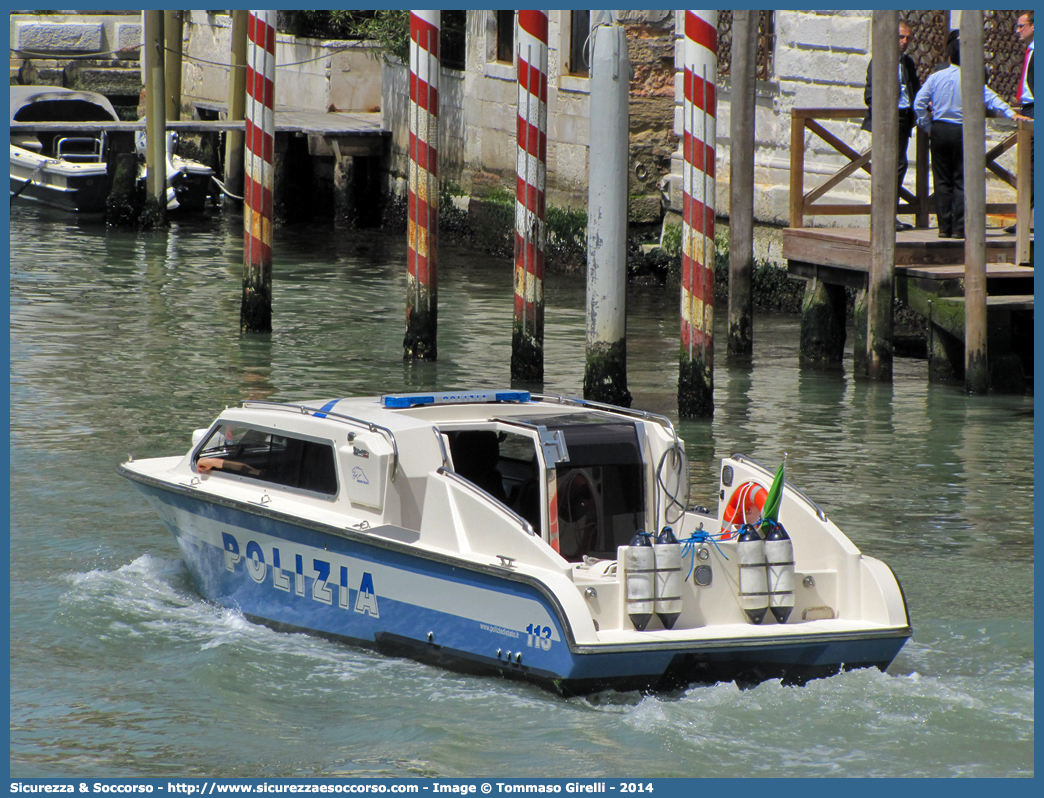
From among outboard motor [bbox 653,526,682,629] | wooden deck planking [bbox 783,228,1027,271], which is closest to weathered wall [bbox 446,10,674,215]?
wooden deck planking [bbox 783,228,1027,271]

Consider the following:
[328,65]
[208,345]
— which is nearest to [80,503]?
[208,345]

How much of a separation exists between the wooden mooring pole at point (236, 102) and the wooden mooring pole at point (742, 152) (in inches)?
538

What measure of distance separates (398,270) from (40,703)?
48.5ft

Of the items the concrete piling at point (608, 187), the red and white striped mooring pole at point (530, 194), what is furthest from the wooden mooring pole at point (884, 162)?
the red and white striped mooring pole at point (530, 194)

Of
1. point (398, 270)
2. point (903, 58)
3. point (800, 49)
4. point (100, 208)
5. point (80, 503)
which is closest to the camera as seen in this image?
point (80, 503)

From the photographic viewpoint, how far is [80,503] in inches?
380

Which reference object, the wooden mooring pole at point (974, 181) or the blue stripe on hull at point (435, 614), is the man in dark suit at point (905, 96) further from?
the blue stripe on hull at point (435, 614)

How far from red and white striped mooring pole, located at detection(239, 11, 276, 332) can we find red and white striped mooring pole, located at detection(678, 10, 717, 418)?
15.2ft

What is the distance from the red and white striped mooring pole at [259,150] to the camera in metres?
14.6

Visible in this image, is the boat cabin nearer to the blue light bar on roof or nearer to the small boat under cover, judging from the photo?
the blue light bar on roof

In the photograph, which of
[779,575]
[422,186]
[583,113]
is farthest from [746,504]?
[583,113]

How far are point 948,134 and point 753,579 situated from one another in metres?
7.97

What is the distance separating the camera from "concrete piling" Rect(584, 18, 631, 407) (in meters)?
11.9
